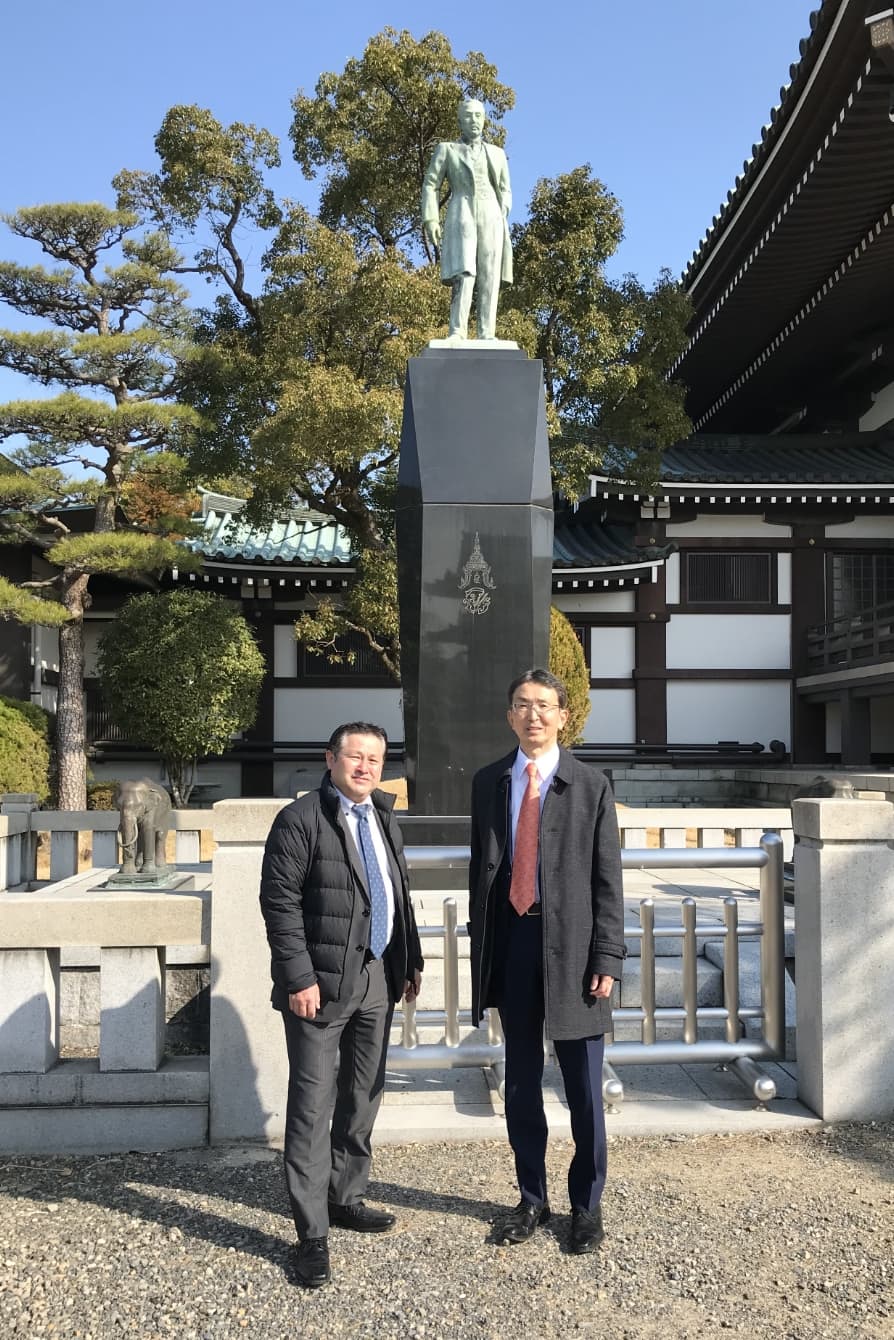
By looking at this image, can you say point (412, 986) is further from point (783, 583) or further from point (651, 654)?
point (783, 583)

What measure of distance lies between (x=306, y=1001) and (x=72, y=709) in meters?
11.2

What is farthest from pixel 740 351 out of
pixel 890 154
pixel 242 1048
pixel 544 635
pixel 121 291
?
pixel 242 1048

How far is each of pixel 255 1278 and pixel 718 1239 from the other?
4.16 ft

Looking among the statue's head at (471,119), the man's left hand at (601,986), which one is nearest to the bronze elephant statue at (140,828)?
the man's left hand at (601,986)

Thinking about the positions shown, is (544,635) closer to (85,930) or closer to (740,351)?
(85,930)

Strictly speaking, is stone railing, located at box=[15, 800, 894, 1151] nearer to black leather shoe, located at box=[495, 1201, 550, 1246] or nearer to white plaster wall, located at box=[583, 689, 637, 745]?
black leather shoe, located at box=[495, 1201, 550, 1246]

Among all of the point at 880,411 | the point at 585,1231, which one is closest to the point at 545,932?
the point at 585,1231

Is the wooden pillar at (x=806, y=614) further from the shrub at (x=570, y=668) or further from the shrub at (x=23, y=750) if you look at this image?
the shrub at (x=23, y=750)

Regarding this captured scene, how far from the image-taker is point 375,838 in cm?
294

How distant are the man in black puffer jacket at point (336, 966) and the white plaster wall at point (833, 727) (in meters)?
14.8

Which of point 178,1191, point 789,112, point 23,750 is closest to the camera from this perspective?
point 178,1191

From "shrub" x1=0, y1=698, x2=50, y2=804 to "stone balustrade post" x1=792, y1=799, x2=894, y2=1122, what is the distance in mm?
10214

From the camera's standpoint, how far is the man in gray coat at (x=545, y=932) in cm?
283

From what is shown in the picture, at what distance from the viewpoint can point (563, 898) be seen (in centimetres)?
284
